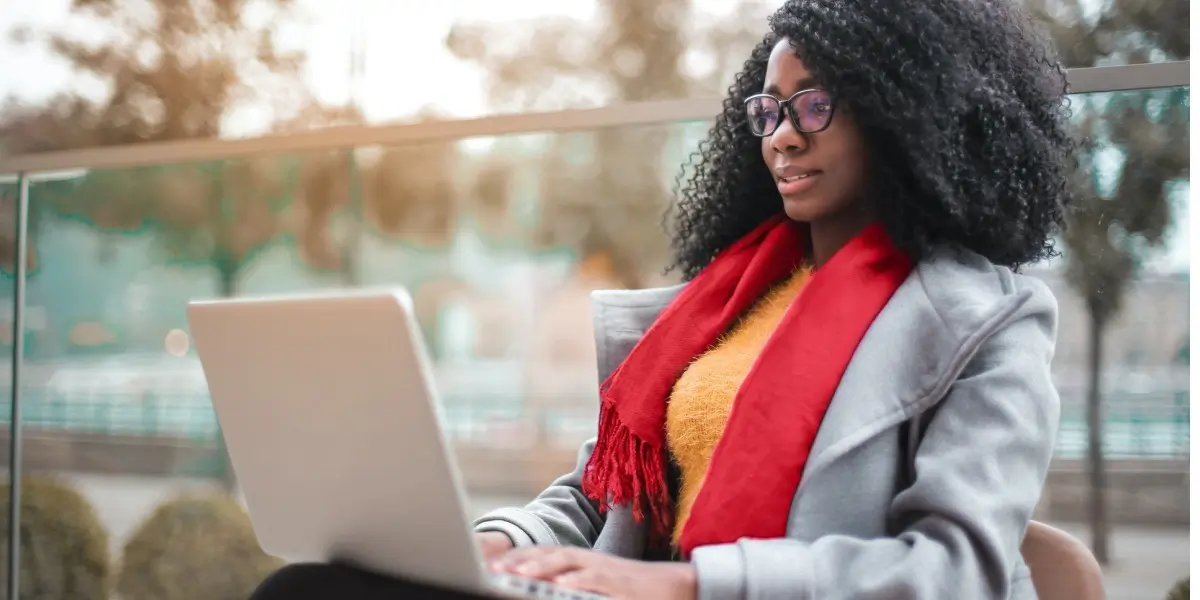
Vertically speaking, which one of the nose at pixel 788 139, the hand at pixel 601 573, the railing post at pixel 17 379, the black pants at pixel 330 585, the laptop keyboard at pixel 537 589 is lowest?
the railing post at pixel 17 379

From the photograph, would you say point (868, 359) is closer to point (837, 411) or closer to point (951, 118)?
point (837, 411)

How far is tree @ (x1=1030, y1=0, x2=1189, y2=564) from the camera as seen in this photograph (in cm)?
177

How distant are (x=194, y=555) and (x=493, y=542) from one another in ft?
6.74

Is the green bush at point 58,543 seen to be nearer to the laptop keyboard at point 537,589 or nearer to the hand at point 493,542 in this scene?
the hand at point 493,542

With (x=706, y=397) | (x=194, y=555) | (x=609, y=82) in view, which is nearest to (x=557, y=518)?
(x=706, y=397)

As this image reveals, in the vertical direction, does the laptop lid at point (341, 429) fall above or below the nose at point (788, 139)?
below

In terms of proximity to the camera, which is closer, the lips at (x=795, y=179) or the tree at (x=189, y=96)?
the lips at (x=795, y=179)

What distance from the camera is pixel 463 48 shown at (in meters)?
3.43

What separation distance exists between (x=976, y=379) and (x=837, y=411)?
0.48ft

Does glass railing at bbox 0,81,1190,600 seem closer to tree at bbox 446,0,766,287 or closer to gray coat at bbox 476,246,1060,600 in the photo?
tree at bbox 446,0,766,287

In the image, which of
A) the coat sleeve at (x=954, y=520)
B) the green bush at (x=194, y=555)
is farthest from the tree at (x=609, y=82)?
the coat sleeve at (x=954, y=520)

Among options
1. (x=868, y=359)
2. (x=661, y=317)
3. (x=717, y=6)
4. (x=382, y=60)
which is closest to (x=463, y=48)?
(x=382, y=60)

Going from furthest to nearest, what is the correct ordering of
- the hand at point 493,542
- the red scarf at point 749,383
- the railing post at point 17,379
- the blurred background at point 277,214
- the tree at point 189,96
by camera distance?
the tree at point 189,96
the blurred background at point 277,214
the railing post at point 17,379
the hand at point 493,542
the red scarf at point 749,383

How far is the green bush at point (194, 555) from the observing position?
2930mm
